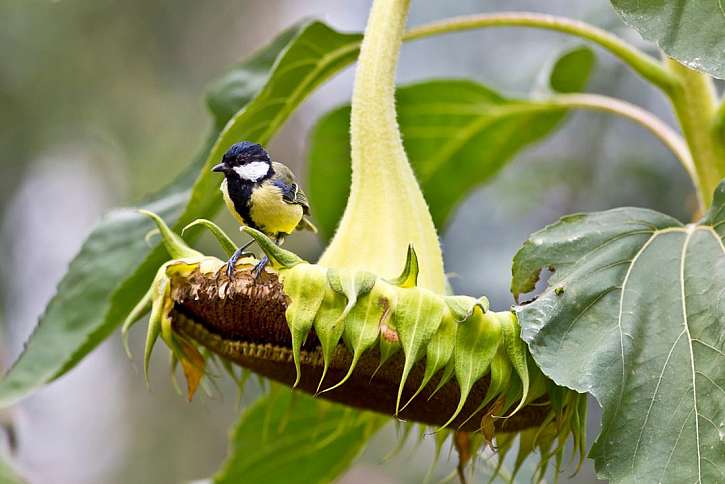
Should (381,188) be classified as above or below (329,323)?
above

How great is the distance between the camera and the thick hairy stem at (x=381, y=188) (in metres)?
1.22

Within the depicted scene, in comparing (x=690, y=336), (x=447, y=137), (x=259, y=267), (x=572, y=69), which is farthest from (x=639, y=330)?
(x=572, y=69)

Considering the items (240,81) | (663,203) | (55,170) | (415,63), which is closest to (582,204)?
(663,203)

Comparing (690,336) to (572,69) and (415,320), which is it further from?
(572,69)

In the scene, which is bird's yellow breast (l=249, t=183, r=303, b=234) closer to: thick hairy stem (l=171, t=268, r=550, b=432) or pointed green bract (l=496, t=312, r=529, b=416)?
thick hairy stem (l=171, t=268, r=550, b=432)

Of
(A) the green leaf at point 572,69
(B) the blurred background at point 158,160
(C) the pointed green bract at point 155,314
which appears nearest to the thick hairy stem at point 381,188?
(C) the pointed green bract at point 155,314

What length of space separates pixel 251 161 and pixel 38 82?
415cm

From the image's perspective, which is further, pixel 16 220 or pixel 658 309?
Result: pixel 16 220

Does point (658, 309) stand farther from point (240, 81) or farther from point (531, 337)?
point (240, 81)

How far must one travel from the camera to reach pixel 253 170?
119cm

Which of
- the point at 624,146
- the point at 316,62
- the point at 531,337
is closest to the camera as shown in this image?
the point at 531,337

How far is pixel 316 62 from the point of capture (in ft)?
5.22

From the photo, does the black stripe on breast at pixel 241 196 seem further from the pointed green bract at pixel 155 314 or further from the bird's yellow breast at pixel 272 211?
the pointed green bract at pixel 155 314

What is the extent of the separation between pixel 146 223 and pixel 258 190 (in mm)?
421
